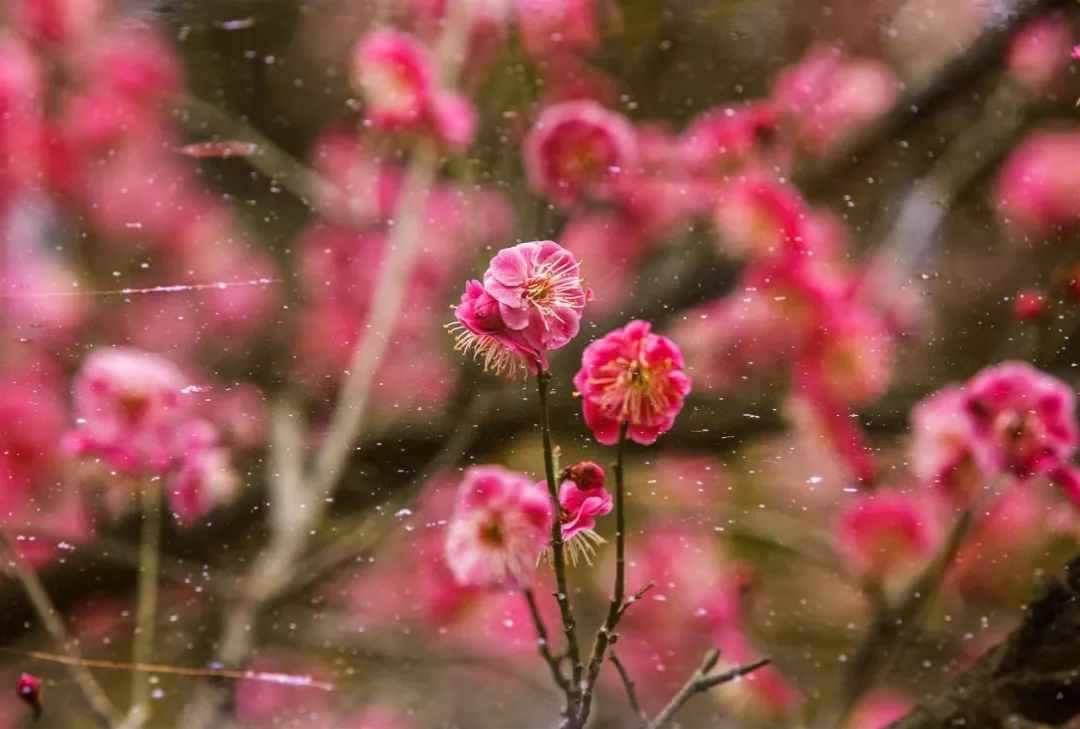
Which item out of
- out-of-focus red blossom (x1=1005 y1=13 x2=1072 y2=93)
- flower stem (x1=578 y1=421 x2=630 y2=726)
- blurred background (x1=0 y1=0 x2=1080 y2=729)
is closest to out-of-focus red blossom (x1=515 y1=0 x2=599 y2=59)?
blurred background (x1=0 y1=0 x2=1080 y2=729)

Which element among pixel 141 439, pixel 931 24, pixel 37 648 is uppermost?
pixel 931 24

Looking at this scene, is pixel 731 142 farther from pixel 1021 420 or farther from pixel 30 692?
pixel 30 692

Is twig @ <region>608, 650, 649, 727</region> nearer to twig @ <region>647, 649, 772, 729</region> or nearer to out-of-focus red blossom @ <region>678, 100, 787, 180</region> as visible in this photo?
twig @ <region>647, 649, 772, 729</region>

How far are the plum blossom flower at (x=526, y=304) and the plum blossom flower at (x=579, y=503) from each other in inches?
2.4

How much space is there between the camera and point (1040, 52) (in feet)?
2.36

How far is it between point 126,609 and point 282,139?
0.40 metres

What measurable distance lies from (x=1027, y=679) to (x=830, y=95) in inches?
18.8

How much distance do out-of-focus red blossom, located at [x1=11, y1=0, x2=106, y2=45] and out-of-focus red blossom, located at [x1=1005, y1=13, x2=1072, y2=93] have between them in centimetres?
76

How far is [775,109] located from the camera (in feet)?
2.41

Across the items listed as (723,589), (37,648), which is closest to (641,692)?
(723,589)

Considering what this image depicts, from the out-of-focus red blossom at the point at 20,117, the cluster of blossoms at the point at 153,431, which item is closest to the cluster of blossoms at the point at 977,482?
the cluster of blossoms at the point at 153,431

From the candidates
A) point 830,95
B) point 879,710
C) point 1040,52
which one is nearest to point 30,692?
point 879,710

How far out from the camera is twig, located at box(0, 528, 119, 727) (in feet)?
1.59

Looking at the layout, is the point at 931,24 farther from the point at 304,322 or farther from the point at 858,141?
the point at 304,322
